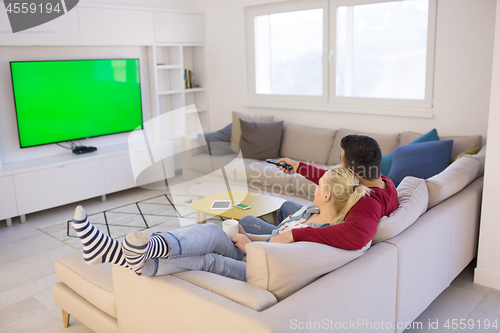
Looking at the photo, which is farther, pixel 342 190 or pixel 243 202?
pixel 243 202

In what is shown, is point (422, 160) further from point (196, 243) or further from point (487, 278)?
point (196, 243)

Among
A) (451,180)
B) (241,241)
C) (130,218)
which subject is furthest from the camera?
(130,218)

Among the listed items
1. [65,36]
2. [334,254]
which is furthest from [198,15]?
[334,254]

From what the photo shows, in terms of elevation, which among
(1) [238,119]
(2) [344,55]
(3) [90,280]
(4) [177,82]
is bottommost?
(3) [90,280]

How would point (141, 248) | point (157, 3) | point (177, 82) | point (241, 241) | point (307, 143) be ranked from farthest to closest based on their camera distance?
point (177, 82) < point (157, 3) < point (307, 143) < point (241, 241) < point (141, 248)

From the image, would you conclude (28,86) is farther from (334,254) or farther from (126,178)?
(334,254)

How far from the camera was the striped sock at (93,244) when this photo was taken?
5.17 ft

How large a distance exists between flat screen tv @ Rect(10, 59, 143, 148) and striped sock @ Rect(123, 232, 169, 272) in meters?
3.32

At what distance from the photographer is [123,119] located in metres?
5.22

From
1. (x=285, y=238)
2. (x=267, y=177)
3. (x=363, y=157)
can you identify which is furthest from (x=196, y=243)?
(x=267, y=177)

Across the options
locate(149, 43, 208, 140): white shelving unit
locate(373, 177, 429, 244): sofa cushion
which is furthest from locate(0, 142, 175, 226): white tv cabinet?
locate(373, 177, 429, 244): sofa cushion

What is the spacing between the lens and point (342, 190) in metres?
2.00

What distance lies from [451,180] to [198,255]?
64.7 inches

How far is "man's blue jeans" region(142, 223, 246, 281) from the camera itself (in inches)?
69.2
